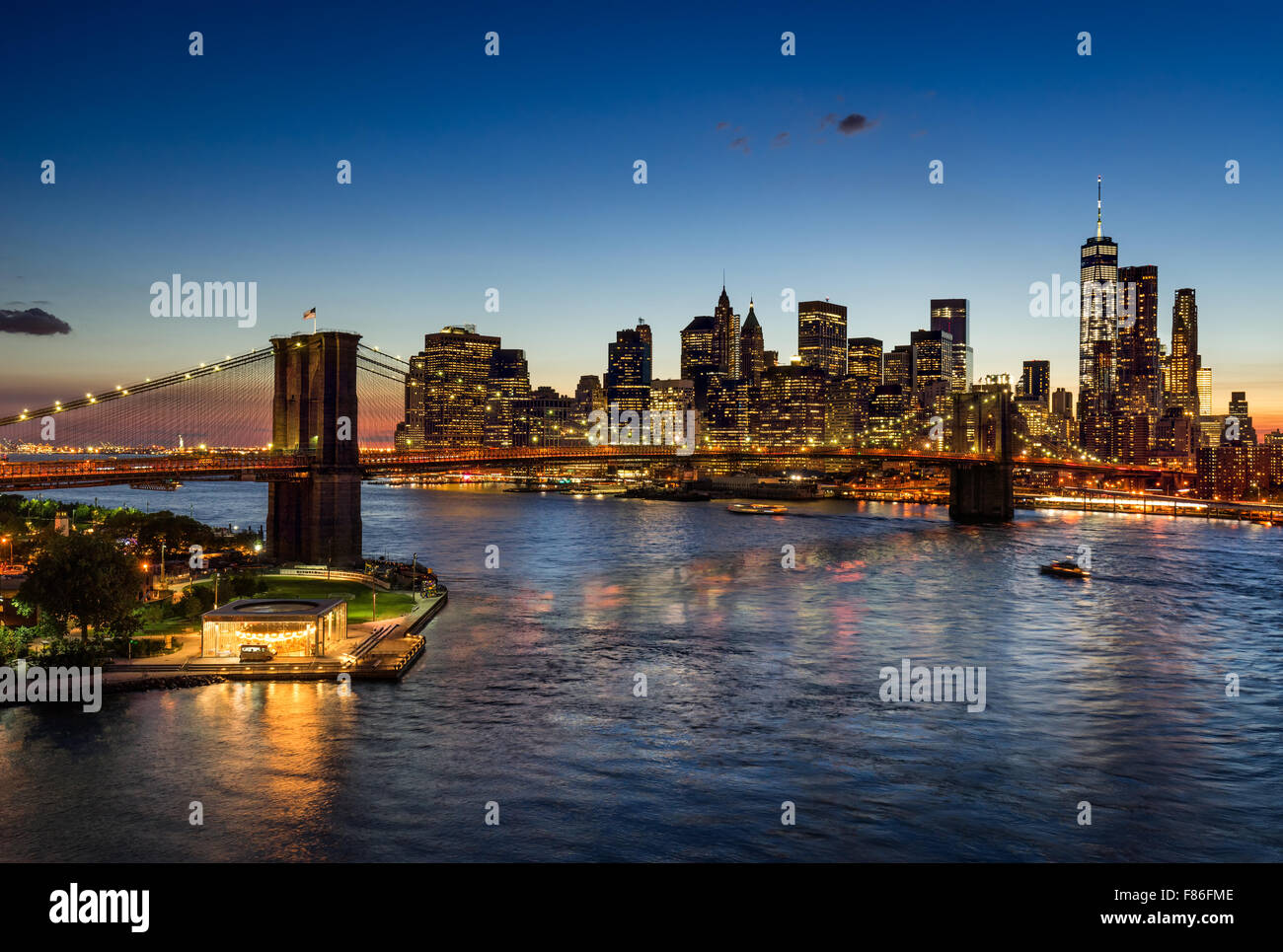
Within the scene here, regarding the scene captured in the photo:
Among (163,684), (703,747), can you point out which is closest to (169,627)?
(163,684)

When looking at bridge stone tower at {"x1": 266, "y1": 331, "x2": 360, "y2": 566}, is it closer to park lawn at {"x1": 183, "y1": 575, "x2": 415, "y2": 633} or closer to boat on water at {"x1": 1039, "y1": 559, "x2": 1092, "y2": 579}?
park lawn at {"x1": 183, "y1": 575, "x2": 415, "y2": 633}

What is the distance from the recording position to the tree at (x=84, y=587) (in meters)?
34.2

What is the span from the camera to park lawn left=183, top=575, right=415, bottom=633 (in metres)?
44.4

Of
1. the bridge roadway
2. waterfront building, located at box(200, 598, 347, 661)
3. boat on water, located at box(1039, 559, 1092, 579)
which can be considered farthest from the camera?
boat on water, located at box(1039, 559, 1092, 579)

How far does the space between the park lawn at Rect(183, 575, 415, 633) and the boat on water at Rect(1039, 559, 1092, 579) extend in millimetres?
48338

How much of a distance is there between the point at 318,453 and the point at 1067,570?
178 ft

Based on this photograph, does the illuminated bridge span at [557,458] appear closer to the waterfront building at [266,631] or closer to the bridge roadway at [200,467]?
the bridge roadway at [200,467]

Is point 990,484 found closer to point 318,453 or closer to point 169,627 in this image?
point 318,453

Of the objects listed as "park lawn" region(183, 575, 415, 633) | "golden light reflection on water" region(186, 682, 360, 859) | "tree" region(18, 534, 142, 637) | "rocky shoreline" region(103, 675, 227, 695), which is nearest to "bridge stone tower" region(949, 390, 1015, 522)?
"park lawn" region(183, 575, 415, 633)

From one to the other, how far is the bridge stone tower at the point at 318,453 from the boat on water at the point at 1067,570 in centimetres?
5082

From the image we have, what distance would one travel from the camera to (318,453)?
55906mm
